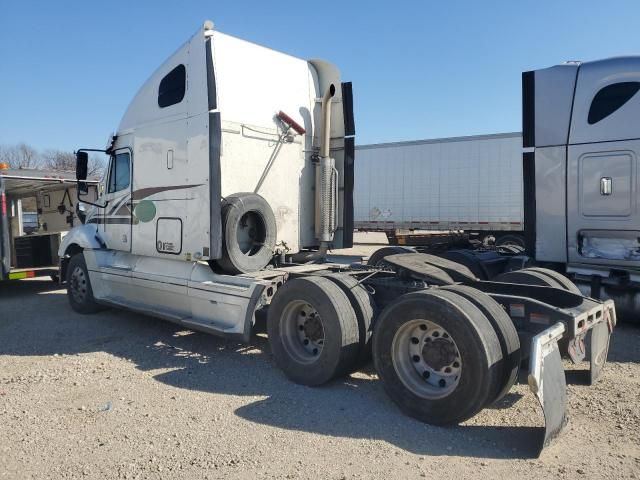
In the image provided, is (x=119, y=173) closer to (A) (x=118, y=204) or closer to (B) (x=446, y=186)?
(A) (x=118, y=204)

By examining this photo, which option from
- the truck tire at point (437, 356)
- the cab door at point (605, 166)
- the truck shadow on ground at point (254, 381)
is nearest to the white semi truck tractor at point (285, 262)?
the truck tire at point (437, 356)

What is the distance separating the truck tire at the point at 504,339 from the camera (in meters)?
3.94

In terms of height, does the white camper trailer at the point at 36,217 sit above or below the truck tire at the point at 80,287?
above

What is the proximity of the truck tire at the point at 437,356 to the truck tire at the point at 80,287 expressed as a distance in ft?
18.6

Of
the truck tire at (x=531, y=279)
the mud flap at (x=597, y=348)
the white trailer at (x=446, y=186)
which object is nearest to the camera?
the mud flap at (x=597, y=348)

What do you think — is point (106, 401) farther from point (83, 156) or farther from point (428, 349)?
point (83, 156)

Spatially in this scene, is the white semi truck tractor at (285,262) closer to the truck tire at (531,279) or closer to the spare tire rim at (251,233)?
the spare tire rim at (251,233)

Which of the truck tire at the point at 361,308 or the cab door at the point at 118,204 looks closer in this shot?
the truck tire at the point at 361,308

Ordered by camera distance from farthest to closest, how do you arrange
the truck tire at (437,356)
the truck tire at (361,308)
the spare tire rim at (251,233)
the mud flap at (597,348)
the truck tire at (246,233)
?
the spare tire rim at (251,233), the truck tire at (246,233), the truck tire at (361,308), the mud flap at (597,348), the truck tire at (437,356)

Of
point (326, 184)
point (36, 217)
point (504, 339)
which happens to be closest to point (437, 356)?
point (504, 339)

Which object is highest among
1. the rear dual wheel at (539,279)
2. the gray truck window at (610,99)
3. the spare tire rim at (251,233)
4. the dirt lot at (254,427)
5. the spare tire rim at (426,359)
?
the gray truck window at (610,99)

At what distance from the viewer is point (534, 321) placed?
4340 millimetres

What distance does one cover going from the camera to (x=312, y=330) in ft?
17.1

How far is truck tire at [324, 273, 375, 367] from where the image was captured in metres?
4.90
